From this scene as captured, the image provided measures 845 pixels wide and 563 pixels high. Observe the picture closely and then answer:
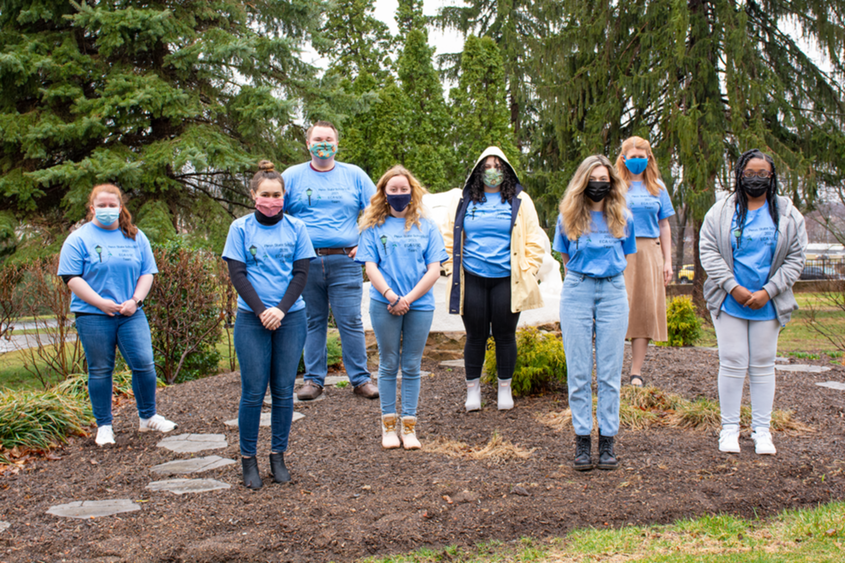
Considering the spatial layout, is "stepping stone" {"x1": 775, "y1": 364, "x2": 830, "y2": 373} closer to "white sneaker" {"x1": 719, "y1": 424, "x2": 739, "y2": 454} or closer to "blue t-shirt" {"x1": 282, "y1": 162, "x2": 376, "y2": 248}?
"white sneaker" {"x1": 719, "y1": 424, "x2": 739, "y2": 454}

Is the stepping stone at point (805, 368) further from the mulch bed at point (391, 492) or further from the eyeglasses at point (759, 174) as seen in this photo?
the eyeglasses at point (759, 174)

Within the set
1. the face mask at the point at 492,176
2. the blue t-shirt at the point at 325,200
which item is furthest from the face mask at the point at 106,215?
the face mask at the point at 492,176

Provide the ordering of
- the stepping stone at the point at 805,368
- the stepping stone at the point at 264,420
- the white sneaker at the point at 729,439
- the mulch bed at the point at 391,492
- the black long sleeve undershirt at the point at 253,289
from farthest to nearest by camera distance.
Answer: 1. the stepping stone at the point at 805,368
2. the stepping stone at the point at 264,420
3. the white sneaker at the point at 729,439
4. the black long sleeve undershirt at the point at 253,289
5. the mulch bed at the point at 391,492

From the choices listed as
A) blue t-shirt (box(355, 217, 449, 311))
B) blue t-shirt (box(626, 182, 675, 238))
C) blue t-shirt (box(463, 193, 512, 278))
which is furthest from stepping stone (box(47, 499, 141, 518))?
blue t-shirt (box(626, 182, 675, 238))

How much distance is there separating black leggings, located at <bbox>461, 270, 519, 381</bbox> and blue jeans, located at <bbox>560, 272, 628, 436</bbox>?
1.02 m

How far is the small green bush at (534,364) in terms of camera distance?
5203 millimetres

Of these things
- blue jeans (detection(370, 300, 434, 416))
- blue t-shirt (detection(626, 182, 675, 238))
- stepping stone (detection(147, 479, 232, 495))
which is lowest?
stepping stone (detection(147, 479, 232, 495))

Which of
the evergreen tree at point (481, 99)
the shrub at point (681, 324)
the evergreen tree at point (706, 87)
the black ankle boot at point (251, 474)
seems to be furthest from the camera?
the evergreen tree at point (481, 99)

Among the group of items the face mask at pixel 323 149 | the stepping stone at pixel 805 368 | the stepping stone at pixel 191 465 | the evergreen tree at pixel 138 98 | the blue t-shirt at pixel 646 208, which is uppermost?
the evergreen tree at pixel 138 98

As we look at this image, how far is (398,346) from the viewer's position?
4090 mm

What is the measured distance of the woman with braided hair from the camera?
12.6 ft

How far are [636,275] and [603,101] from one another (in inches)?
401

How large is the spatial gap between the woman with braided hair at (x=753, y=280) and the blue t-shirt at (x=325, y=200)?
8.43 feet

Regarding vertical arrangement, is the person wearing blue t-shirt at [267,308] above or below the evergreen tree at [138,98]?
below
